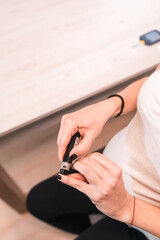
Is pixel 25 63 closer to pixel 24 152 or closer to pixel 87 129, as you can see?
pixel 87 129

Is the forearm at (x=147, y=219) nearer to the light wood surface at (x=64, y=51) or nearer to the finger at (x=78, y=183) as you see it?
the finger at (x=78, y=183)

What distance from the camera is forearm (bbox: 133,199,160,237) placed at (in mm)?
428

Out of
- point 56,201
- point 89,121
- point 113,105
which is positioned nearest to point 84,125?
Answer: point 89,121

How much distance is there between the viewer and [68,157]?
44 centimetres

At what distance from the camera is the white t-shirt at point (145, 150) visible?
475 mm

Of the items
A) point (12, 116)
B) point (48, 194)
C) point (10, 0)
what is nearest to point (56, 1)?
point (10, 0)

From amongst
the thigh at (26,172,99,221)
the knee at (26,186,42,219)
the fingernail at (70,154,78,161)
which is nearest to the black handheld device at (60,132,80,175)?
the fingernail at (70,154,78,161)

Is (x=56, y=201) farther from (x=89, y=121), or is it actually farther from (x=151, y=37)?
(x=151, y=37)

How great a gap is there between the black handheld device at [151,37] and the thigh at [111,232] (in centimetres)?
→ 64

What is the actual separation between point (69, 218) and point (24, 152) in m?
0.42

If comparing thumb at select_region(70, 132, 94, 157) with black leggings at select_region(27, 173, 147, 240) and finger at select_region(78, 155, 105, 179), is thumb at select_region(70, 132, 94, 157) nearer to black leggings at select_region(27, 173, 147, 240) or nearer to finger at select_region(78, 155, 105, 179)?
finger at select_region(78, 155, 105, 179)

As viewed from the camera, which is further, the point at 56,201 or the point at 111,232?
the point at 56,201

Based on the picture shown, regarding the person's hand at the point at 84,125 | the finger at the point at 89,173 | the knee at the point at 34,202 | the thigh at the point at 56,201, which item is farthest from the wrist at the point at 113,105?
the knee at the point at 34,202

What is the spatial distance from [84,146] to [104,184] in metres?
0.11
